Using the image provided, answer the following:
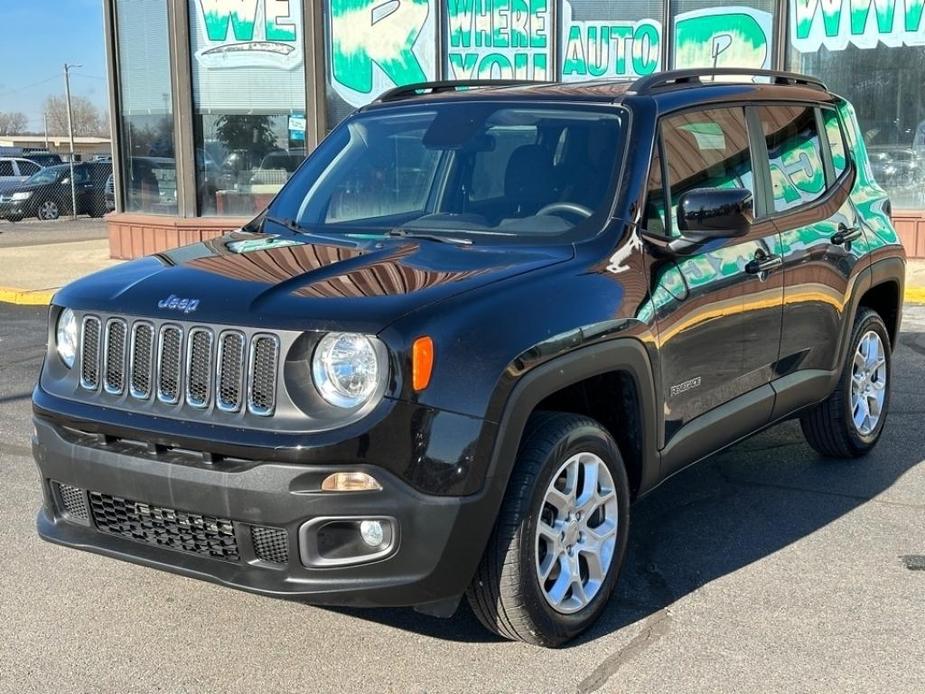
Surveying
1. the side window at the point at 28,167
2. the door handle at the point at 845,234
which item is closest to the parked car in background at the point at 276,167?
the door handle at the point at 845,234

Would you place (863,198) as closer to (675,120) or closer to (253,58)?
(675,120)

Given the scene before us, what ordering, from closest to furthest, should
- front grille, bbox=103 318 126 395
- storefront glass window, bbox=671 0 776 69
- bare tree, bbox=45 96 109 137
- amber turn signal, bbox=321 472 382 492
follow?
amber turn signal, bbox=321 472 382 492 → front grille, bbox=103 318 126 395 → storefront glass window, bbox=671 0 776 69 → bare tree, bbox=45 96 109 137

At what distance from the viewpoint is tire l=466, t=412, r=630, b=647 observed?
3383 mm

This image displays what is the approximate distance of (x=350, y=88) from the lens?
13898mm

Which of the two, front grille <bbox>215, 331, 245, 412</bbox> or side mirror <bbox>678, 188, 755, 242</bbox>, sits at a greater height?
side mirror <bbox>678, 188, 755, 242</bbox>

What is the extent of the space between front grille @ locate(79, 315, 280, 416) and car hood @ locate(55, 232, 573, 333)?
52 mm

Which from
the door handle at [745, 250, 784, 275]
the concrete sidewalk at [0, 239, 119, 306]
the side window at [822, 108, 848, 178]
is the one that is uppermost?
the side window at [822, 108, 848, 178]

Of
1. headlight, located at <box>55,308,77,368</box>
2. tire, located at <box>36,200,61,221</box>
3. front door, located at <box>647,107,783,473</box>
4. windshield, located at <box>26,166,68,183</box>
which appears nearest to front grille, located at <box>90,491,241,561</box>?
headlight, located at <box>55,308,77,368</box>

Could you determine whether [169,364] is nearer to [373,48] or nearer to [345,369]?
[345,369]

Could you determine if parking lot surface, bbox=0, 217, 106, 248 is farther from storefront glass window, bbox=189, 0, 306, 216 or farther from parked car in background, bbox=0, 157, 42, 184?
storefront glass window, bbox=189, 0, 306, 216

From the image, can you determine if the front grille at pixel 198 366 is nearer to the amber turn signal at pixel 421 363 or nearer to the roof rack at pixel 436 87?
the amber turn signal at pixel 421 363

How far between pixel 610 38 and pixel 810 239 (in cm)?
920

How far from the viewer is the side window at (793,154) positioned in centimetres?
490

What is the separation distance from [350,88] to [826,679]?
38.0 feet
